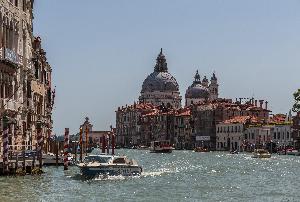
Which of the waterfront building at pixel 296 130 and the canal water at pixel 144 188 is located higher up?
the waterfront building at pixel 296 130

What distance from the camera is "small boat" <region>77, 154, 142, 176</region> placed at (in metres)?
39.7

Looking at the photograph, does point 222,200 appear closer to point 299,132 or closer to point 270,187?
point 270,187

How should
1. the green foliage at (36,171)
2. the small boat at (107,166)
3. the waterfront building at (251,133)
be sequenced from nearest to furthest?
the green foliage at (36,171) < the small boat at (107,166) < the waterfront building at (251,133)

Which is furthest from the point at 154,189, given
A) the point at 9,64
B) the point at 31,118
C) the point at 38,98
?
the point at 38,98

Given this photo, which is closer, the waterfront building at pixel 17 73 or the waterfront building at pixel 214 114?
the waterfront building at pixel 17 73

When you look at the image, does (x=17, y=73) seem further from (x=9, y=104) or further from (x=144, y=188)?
(x=144, y=188)

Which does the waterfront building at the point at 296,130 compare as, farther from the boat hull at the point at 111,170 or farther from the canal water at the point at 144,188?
the boat hull at the point at 111,170

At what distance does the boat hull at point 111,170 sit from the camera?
39.6m

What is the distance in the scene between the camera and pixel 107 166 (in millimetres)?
40500

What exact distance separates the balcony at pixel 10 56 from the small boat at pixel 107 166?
6235 mm

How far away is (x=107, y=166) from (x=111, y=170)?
332 mm

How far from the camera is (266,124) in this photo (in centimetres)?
13462

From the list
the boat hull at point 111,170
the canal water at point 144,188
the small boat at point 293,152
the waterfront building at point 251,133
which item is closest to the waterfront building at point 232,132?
the waterfront building at point 251,133

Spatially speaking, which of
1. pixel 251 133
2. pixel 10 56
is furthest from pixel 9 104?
pixel 251 133
